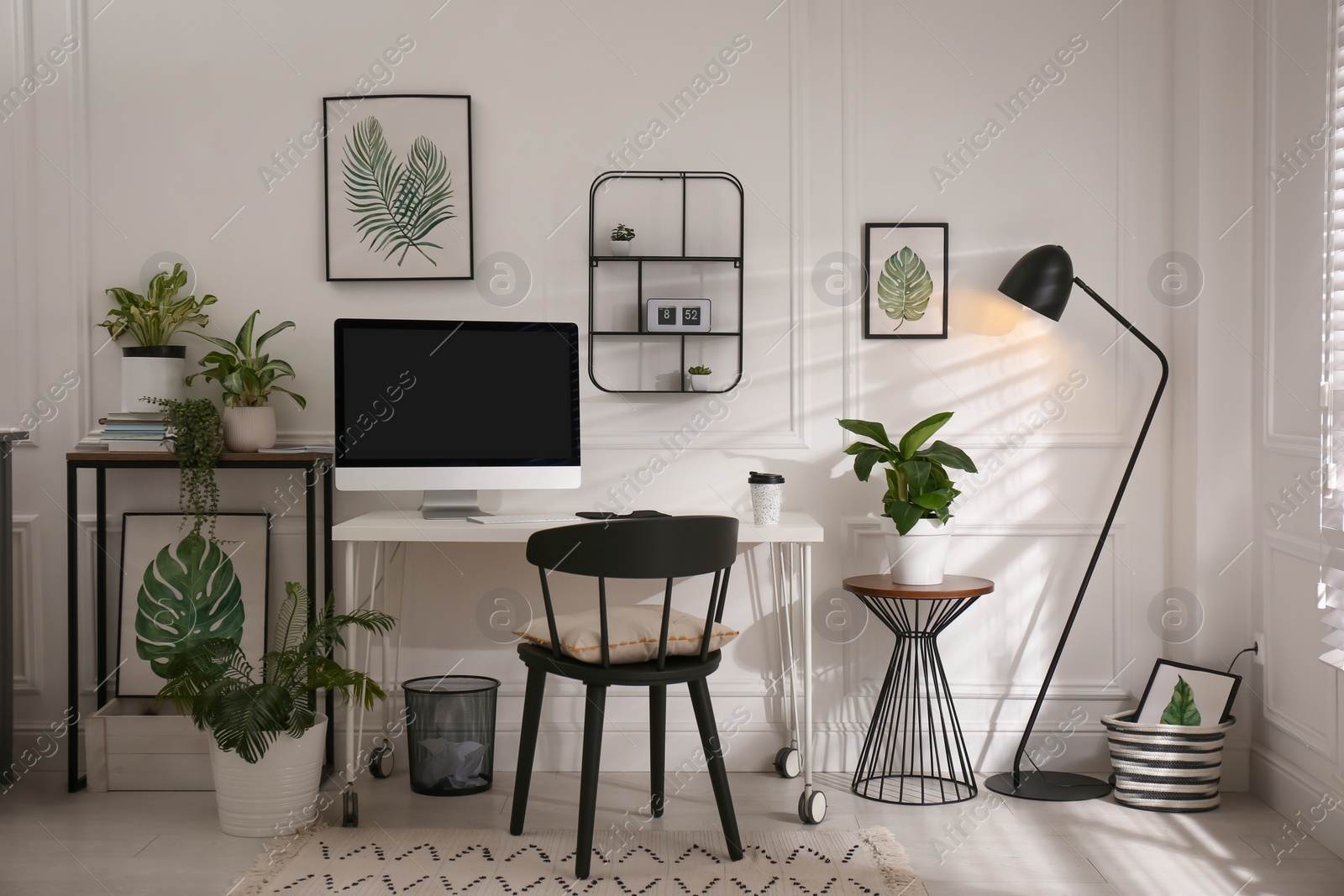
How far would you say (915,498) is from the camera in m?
2.75

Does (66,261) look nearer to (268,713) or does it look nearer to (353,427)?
(353,427)

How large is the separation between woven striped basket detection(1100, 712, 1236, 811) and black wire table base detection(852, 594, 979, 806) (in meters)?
0.44

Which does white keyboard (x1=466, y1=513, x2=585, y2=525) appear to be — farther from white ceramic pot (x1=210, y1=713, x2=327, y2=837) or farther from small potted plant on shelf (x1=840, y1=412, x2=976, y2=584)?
small potted plant on shelf (x1=840, y1=412, x2=976, y2=584)

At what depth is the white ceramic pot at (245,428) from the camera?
2.91 meters

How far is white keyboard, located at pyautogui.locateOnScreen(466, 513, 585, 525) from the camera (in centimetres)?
270

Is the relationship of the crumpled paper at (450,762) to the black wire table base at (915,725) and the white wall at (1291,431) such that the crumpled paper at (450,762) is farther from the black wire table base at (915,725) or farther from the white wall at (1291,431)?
the white wall at (1291,431)

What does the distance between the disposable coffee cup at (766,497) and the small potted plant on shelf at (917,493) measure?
235 mm

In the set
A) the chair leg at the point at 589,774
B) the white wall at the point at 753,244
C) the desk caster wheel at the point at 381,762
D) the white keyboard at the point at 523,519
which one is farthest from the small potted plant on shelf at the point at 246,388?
the chair leg at the point at 589,774

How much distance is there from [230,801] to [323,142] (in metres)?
1.97

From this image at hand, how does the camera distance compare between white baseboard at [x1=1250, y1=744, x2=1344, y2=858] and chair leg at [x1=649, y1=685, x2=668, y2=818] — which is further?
chair leg at [x1=649, y1=685, x2=668, y2=818]

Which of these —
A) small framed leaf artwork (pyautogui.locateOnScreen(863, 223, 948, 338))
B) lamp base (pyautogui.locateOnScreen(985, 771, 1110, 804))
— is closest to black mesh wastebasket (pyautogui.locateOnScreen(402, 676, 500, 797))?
lamp base (pyautogui.locateOnScreen(985, 771, 1110, 804))

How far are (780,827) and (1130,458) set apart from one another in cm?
154

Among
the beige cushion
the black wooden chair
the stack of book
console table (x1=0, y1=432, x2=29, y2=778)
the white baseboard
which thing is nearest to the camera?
the black wooden chair

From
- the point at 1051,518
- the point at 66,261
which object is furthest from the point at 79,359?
the point at 1051,518
